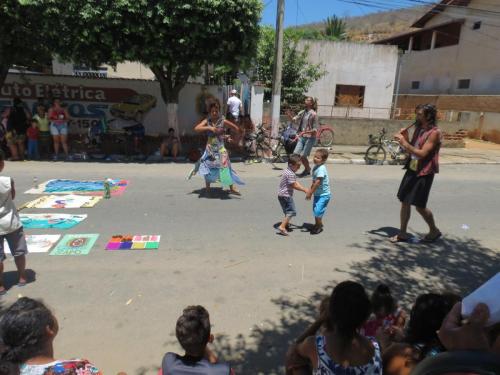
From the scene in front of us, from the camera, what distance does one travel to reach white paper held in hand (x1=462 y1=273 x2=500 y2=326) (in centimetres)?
192

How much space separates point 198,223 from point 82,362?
4285 millimetres

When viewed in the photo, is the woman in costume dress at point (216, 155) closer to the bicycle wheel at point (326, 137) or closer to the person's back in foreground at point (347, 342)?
the person's back in foreground at point (347, 342)

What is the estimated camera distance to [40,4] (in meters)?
10.1

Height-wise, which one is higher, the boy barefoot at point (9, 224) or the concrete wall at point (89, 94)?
the concrete wall at point (89, 94)

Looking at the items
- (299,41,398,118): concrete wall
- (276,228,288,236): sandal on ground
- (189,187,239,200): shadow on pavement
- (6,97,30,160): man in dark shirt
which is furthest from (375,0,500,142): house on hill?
(6,97,30,160): man in dark shirt

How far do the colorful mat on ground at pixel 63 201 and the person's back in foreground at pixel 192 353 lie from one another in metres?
5.36

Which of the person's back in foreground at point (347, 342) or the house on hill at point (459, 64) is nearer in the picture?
the person's back in foreground at point (347, 342)

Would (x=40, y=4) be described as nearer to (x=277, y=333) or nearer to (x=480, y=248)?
(x=277, y=333)

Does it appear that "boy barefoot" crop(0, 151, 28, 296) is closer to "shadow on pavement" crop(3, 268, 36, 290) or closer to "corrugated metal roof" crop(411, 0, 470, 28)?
"shadow on pavement" crop(3, 268, 36, 290)

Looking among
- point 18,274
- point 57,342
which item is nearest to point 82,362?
point 57,342

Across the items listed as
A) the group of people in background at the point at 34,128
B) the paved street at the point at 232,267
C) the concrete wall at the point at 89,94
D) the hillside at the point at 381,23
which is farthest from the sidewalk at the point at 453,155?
the hillside at the point at 381,23

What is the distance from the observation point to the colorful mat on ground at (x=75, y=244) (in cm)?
522

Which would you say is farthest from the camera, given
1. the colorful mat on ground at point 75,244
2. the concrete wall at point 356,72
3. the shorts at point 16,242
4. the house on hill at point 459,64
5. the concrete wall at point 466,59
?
the concrete wall at point 466,59

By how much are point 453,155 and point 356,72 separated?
835 cm
